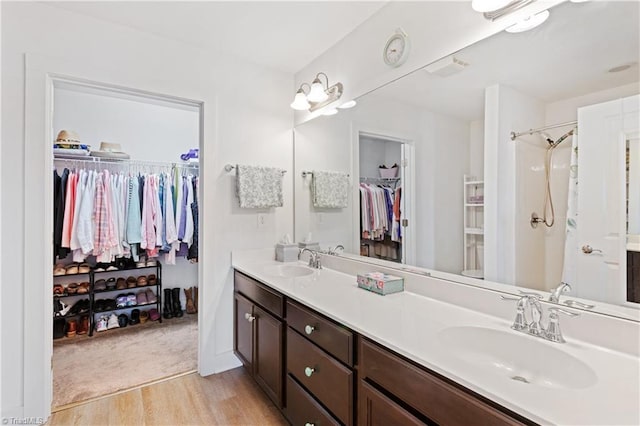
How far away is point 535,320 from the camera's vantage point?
1117 millimetres

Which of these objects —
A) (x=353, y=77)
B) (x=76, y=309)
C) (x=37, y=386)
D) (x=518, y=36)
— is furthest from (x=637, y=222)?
(x=76, y=309)

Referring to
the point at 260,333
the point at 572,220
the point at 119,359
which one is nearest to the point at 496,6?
the point at 572,220

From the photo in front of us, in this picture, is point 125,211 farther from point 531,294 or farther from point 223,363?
point 531,294

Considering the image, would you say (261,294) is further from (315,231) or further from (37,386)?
(37,386)

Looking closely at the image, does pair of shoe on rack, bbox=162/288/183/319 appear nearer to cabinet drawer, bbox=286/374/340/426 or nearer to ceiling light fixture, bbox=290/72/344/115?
cabinet drawer, bbox=286/374/340/426

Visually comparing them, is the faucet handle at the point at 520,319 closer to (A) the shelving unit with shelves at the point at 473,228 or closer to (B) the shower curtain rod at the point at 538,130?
(A) the shelving unit with shelves at the point at 473,228

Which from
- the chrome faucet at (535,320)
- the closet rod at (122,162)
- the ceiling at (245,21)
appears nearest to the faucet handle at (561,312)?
the chrome faucet at (535,320)

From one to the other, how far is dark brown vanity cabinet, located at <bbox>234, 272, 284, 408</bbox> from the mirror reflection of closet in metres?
0.72

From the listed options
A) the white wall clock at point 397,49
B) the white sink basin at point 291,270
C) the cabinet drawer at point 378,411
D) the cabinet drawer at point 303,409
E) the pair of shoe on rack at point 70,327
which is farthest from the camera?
the pair of shoe on rack at point 70,327

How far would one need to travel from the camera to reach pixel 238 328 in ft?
7.70

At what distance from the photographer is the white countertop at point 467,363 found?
70 centimetres

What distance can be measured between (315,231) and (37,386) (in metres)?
1.99

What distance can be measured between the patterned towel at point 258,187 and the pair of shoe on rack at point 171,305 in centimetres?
189

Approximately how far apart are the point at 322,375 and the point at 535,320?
88 cm
